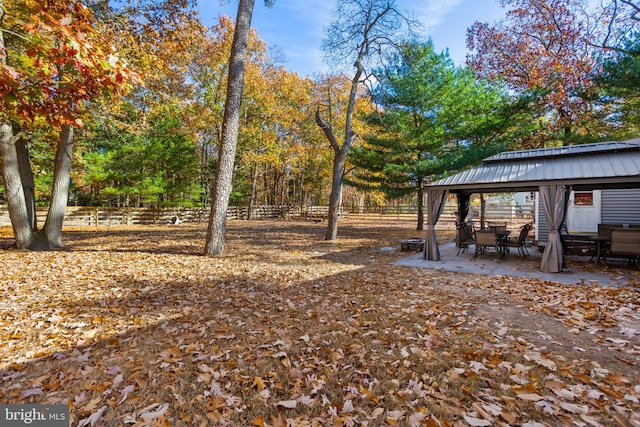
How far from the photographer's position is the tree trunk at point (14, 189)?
22.6 ft

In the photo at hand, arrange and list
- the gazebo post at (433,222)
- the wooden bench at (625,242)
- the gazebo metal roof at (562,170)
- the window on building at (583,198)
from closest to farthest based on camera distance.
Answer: the gazebo metal roof at (562,170), the wooden bench at (625,242), the gazebo post at (433,222), the window on building at (583,198)

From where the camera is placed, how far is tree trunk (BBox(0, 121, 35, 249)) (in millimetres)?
6883

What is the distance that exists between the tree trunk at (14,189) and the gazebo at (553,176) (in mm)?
10838

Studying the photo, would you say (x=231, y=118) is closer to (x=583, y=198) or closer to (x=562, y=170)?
(x=562, y=170)

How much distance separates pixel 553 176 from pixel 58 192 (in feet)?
43.6

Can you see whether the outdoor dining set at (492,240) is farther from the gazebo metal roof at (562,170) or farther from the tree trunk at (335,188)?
the tree trunk at (335,188)

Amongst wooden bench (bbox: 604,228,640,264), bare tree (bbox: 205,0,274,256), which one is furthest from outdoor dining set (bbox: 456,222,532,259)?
bare tree (bbox: 205,0,274,256)

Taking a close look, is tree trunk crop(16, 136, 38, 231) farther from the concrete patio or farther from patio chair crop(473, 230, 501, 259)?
patio chair crop(473, 230, 501, 259)

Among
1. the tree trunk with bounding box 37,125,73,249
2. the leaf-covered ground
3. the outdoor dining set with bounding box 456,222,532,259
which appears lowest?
the leaf-covered ground

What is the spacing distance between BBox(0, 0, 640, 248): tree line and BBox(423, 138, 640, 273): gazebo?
10.3ft

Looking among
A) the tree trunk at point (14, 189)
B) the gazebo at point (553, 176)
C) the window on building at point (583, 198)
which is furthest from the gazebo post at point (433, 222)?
the tree trunk at point (14, 189)

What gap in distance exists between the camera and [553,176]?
695cm

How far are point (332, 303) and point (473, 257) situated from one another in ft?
18.8

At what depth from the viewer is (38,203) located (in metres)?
17.4
